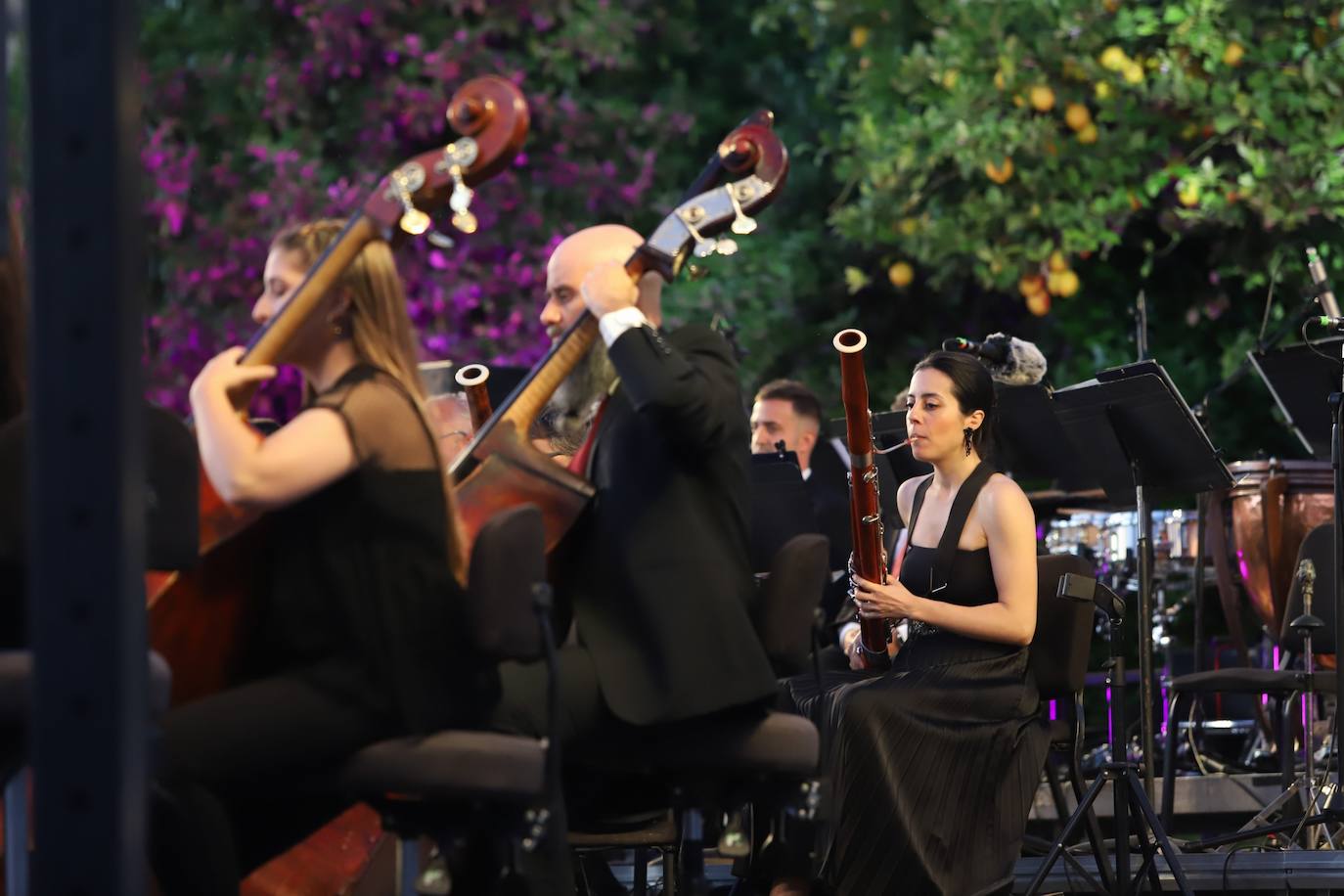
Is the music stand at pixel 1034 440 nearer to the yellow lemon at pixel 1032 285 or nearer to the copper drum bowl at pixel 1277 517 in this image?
the copper drum bowl at pixel 1277 517

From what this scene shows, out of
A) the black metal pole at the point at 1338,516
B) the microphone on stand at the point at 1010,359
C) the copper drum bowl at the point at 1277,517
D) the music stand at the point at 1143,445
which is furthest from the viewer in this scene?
the copper drum bowl at the point at 1277,517

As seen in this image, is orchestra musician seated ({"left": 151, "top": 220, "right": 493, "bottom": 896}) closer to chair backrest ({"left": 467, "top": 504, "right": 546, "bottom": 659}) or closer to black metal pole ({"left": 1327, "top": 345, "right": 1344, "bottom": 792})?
chair backrest ({"left": 467, "top": 504, "right": 546, "bottom": 659})

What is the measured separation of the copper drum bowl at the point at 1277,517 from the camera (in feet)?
20.6

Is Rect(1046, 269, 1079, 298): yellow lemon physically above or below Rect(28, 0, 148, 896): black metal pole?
above

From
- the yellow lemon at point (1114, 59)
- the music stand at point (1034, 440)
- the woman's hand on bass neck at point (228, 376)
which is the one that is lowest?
the music stand at point (1034, 440)

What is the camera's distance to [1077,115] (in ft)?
24.1

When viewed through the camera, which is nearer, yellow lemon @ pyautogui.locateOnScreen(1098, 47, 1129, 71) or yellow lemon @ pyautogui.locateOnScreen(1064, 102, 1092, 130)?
yellow lemon @ pyautogui.locateOnScreen(1098, 47, 1129, 71)

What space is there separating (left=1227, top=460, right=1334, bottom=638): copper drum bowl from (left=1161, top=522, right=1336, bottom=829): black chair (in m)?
0.34

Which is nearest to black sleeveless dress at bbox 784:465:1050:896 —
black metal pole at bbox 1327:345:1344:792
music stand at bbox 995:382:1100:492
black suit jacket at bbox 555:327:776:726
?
black metal pole at bbox 1327:345:1344:792

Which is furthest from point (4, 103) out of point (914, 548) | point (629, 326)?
point (914, 548)

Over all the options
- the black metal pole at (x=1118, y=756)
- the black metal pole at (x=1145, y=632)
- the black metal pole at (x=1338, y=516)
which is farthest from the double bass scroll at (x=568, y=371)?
the black metal pole at (x=1338, y=516)

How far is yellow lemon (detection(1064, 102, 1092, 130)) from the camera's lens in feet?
24.1

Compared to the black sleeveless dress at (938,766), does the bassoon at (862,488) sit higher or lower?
higher

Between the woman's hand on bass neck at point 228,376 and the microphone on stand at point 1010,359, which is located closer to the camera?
the woman's hand on bass neck at point 228,376
